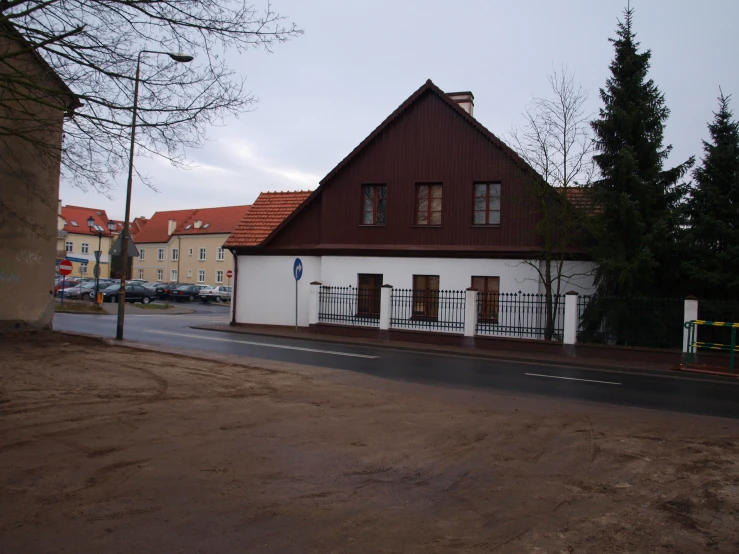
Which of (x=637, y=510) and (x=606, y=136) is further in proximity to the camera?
(x=606, y=136)

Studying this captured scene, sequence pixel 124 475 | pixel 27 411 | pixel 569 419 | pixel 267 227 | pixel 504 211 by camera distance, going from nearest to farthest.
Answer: pixel 124 475 < pixel 27 411 < pixel 569 419 < pixel 504 211 < pixel 267 227

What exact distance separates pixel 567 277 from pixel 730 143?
6.49 metres

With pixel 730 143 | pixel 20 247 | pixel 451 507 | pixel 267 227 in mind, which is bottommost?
pixel 451 507

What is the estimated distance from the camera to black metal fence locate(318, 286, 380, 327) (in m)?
24.8

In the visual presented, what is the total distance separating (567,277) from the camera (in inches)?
883

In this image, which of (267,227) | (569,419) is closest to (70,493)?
(569,419)

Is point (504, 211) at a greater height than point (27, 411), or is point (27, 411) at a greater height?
point (504, 211)

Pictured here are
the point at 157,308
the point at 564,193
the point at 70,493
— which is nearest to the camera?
the point at 70,493

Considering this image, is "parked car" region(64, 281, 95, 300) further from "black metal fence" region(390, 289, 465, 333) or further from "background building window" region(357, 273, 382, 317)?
Result: "black metal fence" region(390, 289, 465, 333)

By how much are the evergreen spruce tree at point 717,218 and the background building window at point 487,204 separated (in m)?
6.60

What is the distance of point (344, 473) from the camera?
239 inches

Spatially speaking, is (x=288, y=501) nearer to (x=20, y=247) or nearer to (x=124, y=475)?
(x=124, y=475)

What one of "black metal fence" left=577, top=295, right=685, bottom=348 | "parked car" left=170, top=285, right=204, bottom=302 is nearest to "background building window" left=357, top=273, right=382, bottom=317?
"black metal fence" left=577, top=295, right=685, bottom=348

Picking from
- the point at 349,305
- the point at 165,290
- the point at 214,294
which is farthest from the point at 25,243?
the point at 214,294
